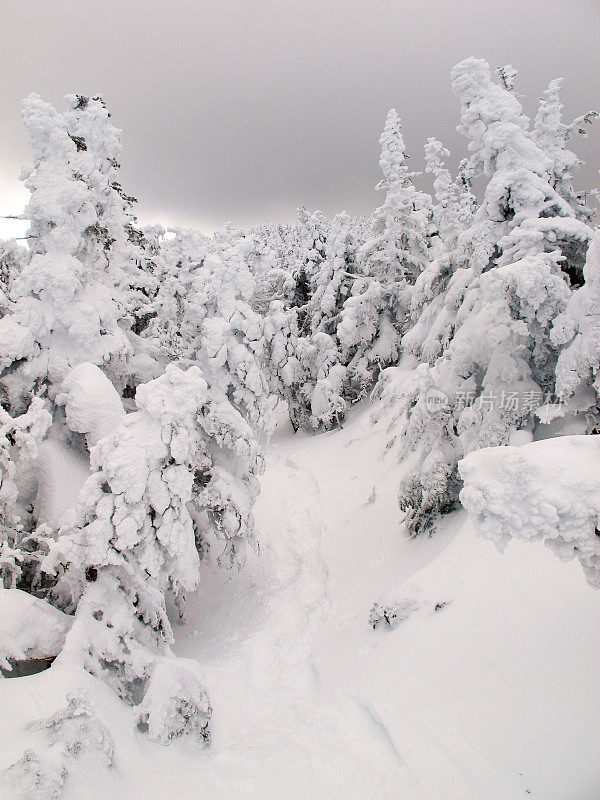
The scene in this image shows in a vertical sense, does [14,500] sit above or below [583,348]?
below

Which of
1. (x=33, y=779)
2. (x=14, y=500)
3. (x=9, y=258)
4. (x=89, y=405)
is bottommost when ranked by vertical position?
(x=33, y=779)

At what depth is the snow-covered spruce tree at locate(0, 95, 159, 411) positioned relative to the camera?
411 inches

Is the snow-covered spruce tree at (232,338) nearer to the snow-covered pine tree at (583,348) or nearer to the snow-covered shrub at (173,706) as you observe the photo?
the snow-covered shrub at (173,706)

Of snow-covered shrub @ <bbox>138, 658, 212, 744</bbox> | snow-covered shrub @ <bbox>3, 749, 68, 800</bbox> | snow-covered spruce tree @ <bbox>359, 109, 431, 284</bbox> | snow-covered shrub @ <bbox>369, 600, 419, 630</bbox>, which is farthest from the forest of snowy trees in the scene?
snow-covered spruce tree @ <bbox>359, 109, 431, 284</bbox>

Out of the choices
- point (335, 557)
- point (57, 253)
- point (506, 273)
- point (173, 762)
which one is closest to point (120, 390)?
point (57, 253)

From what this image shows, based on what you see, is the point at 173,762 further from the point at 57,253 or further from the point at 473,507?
the point at 57,253

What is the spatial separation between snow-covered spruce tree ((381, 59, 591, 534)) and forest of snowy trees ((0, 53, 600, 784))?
0.15ft

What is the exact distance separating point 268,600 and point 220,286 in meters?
9.60

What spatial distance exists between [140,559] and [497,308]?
29.7 feet

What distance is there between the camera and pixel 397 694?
23.8ft

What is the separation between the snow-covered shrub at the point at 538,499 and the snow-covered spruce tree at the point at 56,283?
9.92 m

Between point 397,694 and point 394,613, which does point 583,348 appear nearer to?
point 394,613

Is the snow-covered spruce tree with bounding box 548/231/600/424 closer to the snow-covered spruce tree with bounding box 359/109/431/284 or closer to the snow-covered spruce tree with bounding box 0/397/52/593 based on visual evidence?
the snow-covered spruce tree with bounding box 0/397/52/593

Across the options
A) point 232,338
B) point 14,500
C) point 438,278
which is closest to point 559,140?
point 438,278
